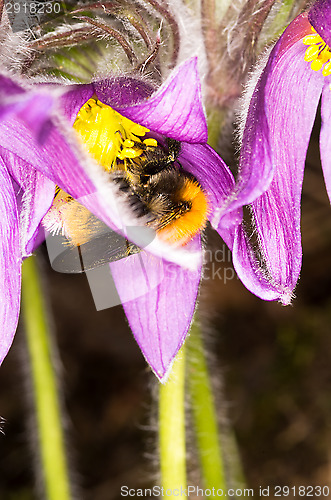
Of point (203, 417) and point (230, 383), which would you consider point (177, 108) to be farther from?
point (230, 383)

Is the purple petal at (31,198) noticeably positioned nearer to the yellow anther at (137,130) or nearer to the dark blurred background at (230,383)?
the yellow anther at (137,130)

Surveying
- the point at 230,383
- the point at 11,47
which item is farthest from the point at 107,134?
the point at 230,383

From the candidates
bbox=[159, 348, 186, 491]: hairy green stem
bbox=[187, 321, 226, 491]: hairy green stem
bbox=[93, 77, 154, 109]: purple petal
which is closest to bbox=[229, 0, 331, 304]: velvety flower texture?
bbox=[93, 77, 154, 109]: purple petal

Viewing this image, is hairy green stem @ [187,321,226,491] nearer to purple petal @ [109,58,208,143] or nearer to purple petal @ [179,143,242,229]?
purple petal @ [179,143,242,229]

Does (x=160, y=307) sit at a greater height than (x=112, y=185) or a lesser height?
lesser

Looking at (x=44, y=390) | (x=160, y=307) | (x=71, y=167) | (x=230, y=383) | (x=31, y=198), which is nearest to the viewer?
(x=71, y=167)

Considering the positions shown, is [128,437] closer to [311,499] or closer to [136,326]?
[311,499]

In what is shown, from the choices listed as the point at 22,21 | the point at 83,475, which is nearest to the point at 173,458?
the point at 22,21
